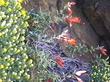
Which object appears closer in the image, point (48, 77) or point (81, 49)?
point (48, 77)

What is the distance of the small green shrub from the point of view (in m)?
2.86

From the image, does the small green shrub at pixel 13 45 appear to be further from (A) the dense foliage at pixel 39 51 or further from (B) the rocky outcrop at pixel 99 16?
(B) the rocky outcrop at pixel 99 16

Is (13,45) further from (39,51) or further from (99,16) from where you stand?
(99,16)

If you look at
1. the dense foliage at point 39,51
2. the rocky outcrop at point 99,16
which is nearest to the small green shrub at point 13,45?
the dense foliage at point 39,51

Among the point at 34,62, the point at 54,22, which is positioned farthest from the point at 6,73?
the point at 54,22

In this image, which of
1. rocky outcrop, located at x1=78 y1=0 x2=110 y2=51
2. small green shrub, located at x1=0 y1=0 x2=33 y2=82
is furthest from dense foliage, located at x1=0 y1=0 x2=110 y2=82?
rocky outcrop, located at x1=78 y1=0 x2=110 y2=51

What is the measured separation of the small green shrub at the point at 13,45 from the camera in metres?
2.86

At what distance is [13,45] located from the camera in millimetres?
2990

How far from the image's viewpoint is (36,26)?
3.60 m

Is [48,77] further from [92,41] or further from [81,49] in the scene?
[92,41]

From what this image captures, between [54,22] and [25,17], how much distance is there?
65cm

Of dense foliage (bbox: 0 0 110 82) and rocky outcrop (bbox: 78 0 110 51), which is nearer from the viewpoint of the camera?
dense foliage (bbox: 0 0 110 82)

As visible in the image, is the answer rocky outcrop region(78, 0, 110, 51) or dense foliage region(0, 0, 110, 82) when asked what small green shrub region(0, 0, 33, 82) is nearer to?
dense foliage region(0, 0, 110, 82)

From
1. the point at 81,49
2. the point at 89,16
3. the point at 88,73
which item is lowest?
the point at 88,73
